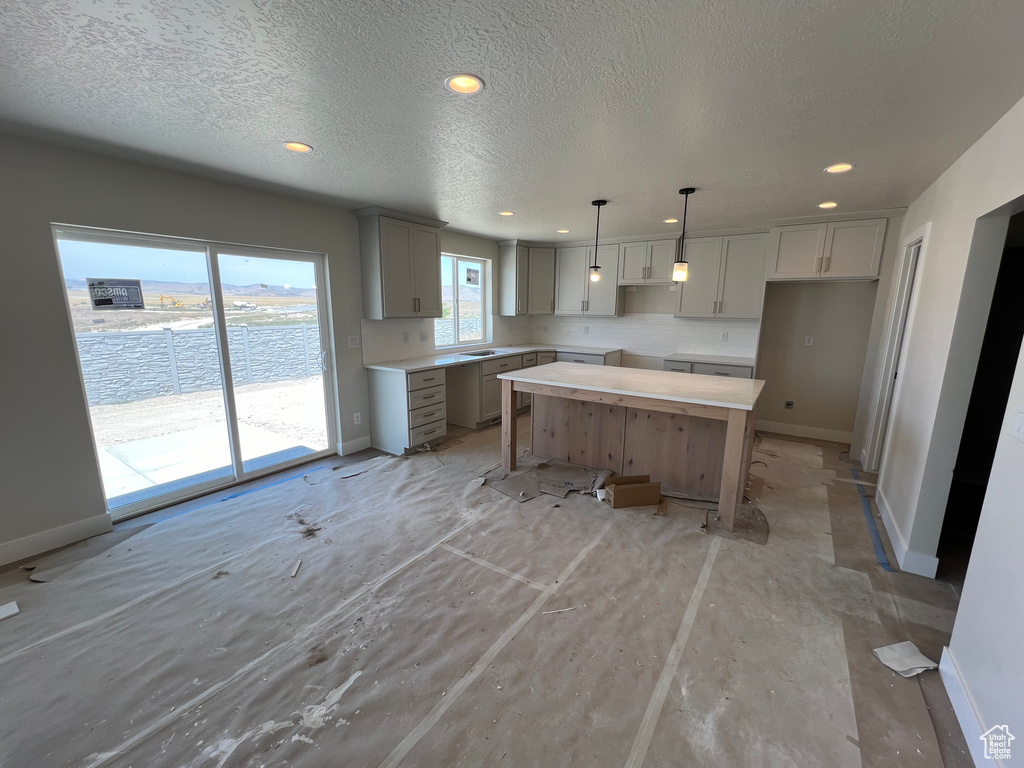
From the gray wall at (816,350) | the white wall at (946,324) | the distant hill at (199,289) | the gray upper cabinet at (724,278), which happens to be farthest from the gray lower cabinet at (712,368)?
the distant hill at (199,289)

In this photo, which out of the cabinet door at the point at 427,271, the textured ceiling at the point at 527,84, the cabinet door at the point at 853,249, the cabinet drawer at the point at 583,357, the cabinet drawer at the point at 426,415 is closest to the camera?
the textured ceiling at the point at 527,84

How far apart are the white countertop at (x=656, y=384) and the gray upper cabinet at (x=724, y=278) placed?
1664mm

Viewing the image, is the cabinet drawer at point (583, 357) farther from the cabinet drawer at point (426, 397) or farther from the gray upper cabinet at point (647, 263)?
the cabinet drawer at point (426, 397)

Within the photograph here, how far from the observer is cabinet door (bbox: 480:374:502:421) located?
510 cm

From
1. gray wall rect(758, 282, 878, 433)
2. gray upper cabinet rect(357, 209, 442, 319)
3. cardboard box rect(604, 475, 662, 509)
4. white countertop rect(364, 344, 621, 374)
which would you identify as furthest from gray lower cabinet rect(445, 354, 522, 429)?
gray wall rect(758, 282, 878, 433)

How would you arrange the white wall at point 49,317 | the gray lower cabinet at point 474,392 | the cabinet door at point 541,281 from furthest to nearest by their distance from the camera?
the cabinet door at point 541,281 → the gray lower cabinet at point 474,392 → the white wall at point 49,317

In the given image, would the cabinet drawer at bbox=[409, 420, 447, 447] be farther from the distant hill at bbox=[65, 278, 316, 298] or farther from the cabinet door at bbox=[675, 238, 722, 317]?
the cabinet door at bbox=[675, 238, 722, 317]

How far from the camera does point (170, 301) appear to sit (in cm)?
300

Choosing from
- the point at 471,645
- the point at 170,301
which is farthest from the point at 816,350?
the point at 170,301

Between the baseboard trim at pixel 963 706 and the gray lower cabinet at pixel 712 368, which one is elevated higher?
the gray lower cabinet at pixel 712 368

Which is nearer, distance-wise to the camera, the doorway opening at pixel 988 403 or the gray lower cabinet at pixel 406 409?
the doorway opening at pixel 988 403

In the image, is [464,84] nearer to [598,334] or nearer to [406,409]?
[406,409]

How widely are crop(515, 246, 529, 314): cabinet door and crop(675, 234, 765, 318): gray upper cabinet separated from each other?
213 centimetres

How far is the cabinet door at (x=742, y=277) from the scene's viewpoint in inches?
181
